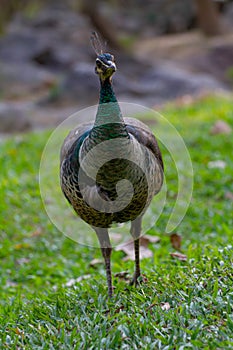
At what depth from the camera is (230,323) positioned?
2.47 metres

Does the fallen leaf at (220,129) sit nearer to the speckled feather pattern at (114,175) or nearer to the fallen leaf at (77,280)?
the fallen leaf at (77,280)

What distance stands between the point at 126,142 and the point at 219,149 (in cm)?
445

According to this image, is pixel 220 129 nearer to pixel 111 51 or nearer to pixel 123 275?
pixel 123 275

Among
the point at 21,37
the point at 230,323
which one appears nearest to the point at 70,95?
the point at 21,37

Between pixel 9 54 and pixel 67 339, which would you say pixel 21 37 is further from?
pixel 67 339

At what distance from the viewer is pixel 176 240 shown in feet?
15.3

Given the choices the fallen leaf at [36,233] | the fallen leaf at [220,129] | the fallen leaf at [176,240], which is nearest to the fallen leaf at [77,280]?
the fallen leaf at [176,240]

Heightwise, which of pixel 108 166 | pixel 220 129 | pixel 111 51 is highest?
pixel 111 51

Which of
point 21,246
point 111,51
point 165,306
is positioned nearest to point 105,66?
point 165,306

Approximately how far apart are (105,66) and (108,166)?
1.57 feet

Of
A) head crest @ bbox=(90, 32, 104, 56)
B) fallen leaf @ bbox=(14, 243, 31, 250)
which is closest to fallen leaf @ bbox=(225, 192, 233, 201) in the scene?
fallen leaf @ bbox=(14, 243, 31, 250)

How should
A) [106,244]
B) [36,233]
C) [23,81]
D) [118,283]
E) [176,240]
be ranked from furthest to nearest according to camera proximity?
1. [23,81]
2. [36,233]
3. [176,240]
4. [118,283]
5. [106,244]

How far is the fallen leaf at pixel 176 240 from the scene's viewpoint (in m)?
4.58

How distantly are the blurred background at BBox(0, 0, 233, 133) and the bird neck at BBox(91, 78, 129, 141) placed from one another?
7.97 m
